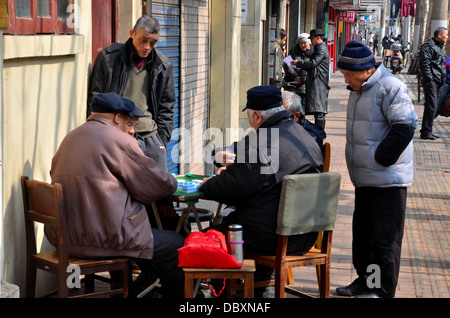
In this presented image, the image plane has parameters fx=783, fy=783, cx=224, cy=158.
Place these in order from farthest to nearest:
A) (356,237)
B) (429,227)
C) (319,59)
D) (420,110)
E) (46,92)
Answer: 1. (420,110)
2. (319,59)
3. (429,227)
4. (356,237)
5. (46,92)

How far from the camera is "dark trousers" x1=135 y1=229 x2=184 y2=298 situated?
468 centimetres

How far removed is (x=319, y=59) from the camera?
12570 mm

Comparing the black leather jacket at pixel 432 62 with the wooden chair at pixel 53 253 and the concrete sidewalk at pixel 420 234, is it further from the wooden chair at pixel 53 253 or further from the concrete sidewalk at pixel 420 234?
the wooden chair at pixel 53 253

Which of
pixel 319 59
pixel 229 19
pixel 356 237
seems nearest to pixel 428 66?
pixel 319 59

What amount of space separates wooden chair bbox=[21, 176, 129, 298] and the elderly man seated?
2.44 feet

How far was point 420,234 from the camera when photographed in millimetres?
7527

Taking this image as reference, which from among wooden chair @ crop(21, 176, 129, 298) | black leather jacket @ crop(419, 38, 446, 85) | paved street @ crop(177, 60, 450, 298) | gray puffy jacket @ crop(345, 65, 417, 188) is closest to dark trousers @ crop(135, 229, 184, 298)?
wooden chair @ crop(21, 176, 129, 298)

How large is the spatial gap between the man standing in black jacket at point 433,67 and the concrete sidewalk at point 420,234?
810mm

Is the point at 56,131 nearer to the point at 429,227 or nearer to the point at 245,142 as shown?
the point at 245,142

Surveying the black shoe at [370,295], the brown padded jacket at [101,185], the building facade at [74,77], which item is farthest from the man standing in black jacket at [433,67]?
Answer: the brown padded jacket at [101,185]

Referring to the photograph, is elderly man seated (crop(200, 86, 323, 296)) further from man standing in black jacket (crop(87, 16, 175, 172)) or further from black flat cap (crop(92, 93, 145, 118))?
man standing in black jacket (crop(87, 16, 175, 172))

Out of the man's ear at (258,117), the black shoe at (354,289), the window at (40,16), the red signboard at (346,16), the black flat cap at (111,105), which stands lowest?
the black shoe at (354,289)

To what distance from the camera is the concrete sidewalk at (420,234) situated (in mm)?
5887

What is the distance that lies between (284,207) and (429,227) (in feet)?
12.5
